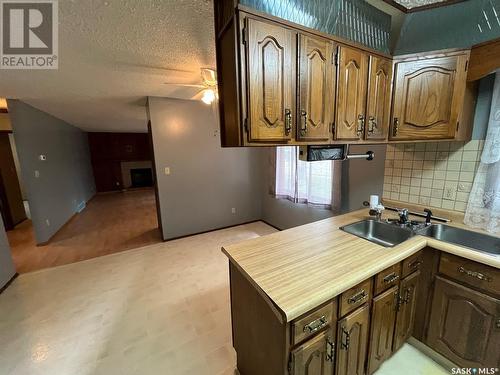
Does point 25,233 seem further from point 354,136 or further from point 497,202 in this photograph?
point 497,202

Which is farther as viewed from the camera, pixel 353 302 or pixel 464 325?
pixel 464 325

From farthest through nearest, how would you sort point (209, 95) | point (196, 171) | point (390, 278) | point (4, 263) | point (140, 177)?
point (140, 177)
point (196, 171)
point (4, 263)
point (209, 95)
point (390, 278)

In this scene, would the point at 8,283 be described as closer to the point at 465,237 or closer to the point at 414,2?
the point at 465,237

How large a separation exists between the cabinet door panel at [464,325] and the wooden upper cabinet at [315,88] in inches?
51.9

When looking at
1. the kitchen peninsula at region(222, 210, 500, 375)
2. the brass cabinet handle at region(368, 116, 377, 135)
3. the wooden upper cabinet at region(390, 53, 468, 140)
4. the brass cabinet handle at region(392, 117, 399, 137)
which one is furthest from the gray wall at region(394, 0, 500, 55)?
the kitchen peninsula at region(222, 210, 500, 375)

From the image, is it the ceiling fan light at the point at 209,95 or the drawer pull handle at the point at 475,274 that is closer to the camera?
the drawer pull handle at the point at 475,274

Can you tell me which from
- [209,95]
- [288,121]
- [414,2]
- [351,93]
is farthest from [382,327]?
[209,95]

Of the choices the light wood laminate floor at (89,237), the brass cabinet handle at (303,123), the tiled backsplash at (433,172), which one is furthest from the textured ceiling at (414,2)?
the light wood laminate floor at (89,237)

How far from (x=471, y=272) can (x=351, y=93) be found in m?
1.34

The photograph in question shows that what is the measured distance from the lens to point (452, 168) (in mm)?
1758

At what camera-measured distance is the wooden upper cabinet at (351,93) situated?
53.6 inches

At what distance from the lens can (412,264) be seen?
4.66 feet

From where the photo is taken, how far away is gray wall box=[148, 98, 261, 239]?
11.3 ft

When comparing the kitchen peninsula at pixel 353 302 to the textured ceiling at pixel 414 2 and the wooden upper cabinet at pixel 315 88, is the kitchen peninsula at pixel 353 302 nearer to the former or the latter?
the wooden upper cabinet at pixel 315 88
